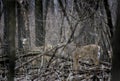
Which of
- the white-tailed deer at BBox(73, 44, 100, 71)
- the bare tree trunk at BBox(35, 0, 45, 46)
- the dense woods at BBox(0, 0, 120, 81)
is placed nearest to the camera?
the dense woods at BBox(0, 0, 120, 81)

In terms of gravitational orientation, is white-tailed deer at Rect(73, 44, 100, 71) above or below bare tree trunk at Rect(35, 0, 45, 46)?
below

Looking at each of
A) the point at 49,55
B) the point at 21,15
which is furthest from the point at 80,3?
the point at 21,15

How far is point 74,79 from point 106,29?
2.07 meters

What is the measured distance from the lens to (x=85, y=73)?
6.49 meters

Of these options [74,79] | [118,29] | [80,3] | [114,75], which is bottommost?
[74,79]

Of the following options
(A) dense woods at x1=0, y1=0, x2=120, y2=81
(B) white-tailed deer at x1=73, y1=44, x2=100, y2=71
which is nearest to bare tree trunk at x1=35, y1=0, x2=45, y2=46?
(A) dense woods at x1=0, y1=0, x2=120, y2=81

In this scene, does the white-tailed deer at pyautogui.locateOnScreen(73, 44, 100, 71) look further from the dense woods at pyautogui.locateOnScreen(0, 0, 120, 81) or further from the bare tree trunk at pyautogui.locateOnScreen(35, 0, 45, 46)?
the bare tree trunk at pyautogui.locateOnScreen(35, 0, 45, 46)

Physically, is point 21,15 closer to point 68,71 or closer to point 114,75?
point 68,71

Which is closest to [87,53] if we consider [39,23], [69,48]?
[69,48]

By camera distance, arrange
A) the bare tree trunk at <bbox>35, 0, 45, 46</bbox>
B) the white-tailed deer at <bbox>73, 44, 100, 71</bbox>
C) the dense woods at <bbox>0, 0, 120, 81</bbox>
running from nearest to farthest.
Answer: the dense woods at <bbox>0, 0, 120, 81</bbox> < the white-tailed deer at <bbox>73, 44, 100, 71</bbox> < the bare tree trunk at <bbox>35, 0, 45, 46</bbox>

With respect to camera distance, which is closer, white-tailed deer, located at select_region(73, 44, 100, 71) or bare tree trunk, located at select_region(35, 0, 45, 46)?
white-tailed deer, located at select_region(73, 44, 100, 71)

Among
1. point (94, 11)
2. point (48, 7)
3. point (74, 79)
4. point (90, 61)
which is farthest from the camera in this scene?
point (48, 7)

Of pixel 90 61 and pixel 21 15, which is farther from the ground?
pixel 21 15

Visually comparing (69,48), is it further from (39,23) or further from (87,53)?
(39,23)
